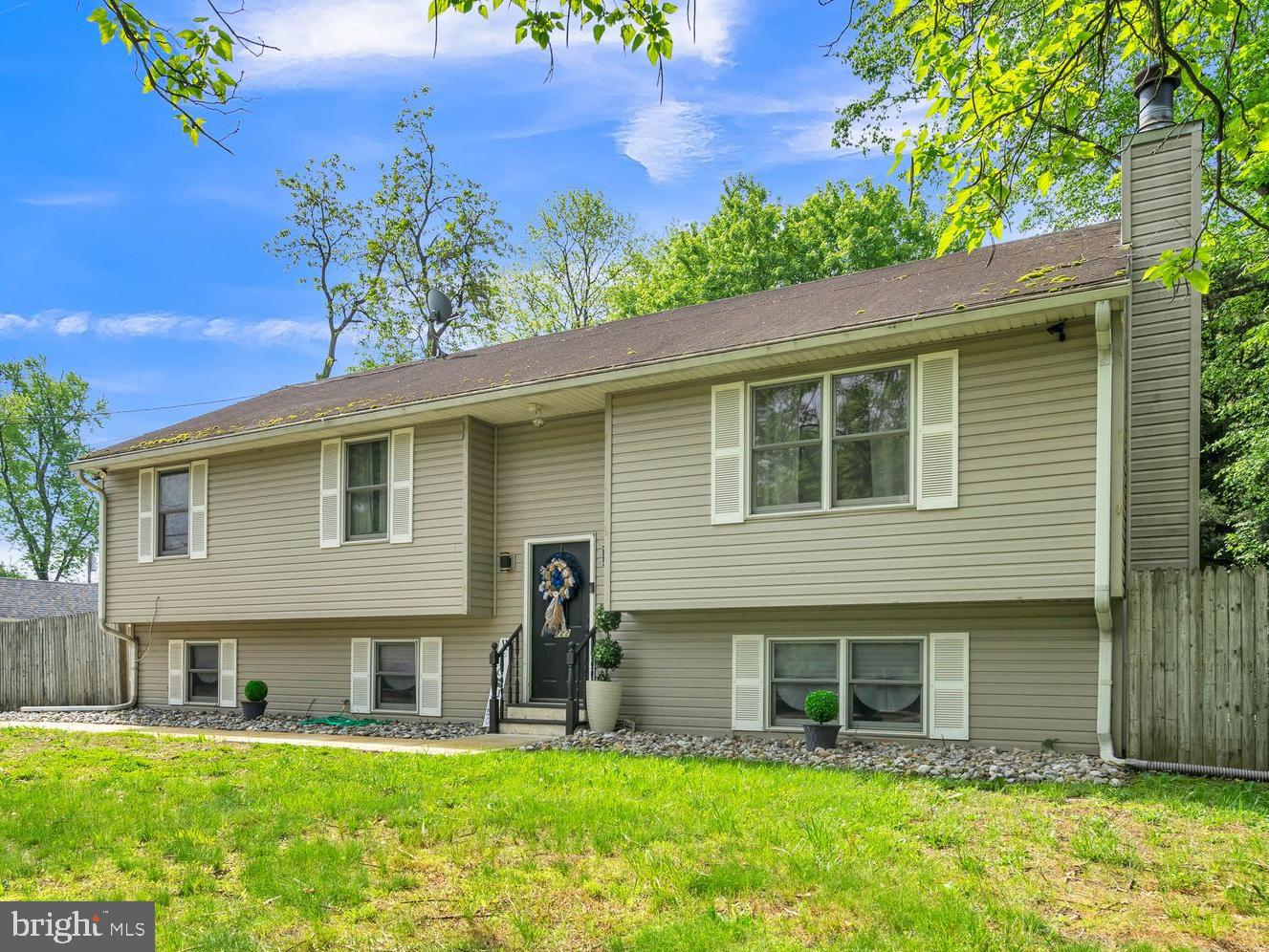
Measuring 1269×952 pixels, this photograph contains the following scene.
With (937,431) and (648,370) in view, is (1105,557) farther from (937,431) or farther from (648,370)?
(648,370)

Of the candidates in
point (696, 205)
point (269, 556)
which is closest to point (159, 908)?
point (269, 556)

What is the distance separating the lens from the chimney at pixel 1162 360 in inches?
358

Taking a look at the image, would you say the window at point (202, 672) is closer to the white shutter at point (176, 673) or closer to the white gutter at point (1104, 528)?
the white shutter at point (176, 673)

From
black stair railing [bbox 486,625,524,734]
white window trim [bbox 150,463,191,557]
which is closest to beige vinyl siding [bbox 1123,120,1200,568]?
black stair railing [bbox 486,625,524,734]

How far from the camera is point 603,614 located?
35.8 ft

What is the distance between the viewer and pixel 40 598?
29328 mm

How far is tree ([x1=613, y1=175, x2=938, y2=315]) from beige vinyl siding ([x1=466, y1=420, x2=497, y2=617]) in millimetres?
14538

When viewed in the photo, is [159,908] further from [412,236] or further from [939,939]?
[412,236]

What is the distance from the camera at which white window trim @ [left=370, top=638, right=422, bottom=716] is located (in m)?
12.9

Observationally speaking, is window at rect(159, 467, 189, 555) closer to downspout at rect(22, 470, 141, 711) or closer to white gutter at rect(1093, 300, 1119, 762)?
downspout at rect(22, 470, 141, 711)

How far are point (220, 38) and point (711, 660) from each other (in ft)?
24.8

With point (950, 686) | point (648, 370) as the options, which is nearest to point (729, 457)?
point (648, 370)

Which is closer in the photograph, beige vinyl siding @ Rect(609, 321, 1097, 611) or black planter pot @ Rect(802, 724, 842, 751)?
beige vinyl siding @ Rect(609, 321, 1097, 611)

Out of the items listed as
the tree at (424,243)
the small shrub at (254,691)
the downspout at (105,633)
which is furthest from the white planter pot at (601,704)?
the tree at (424,243)
